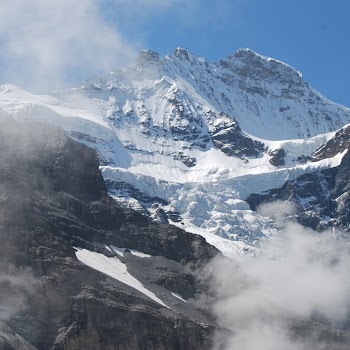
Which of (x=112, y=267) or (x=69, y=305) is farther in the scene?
(x=112, y=267)

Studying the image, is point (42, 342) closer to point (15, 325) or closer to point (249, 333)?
point (15, 325)

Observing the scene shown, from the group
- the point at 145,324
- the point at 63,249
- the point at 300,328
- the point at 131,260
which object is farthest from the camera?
the point at 131,260

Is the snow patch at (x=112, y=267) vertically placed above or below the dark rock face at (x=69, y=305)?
above

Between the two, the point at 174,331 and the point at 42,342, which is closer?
the point at 42,342

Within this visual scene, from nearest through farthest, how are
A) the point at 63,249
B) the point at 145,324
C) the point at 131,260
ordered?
1. the point at 145,324
2. the point at 63,249
3. the point at 131,260

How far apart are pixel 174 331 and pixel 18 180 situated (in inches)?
2036

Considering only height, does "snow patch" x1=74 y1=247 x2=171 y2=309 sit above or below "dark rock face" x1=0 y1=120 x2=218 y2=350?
above

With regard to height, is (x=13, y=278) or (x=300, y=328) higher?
(x=300, y=328)

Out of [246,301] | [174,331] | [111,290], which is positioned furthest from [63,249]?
[246,301]

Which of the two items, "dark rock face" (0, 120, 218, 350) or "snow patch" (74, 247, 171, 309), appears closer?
"dark rock face" (0, 120, 218, 350)

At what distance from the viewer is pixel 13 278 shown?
155500 mm

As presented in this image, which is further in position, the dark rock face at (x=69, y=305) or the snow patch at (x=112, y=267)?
the snow patch at (x=112, y=267)

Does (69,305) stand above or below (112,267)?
below

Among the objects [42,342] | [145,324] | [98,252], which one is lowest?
[42,342]
